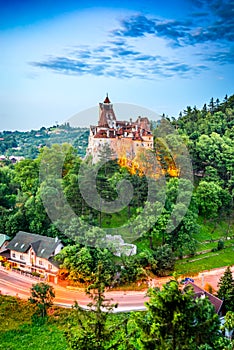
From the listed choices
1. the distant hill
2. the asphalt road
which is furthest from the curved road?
the distant hill

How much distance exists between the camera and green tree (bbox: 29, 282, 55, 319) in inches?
512

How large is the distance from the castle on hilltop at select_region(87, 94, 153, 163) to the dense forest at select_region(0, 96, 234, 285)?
65 centimetres

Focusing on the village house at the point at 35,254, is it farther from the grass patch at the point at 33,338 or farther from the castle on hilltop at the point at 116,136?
the castle on hilltop at the point at 116,136

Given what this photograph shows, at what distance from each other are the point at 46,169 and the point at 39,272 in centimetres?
729

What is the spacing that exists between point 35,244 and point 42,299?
12.1ft

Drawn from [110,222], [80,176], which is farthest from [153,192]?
[80,176]

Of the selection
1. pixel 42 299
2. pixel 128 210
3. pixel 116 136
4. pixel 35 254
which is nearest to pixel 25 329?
pixel 42 299

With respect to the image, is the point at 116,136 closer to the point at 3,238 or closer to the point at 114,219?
the point at 114,219

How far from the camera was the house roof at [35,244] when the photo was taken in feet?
52.5

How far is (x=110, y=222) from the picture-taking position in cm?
1909

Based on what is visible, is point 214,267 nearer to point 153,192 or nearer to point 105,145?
point 153,192

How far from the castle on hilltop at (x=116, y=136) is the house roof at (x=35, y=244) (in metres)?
5.77

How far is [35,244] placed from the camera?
16.3 meters

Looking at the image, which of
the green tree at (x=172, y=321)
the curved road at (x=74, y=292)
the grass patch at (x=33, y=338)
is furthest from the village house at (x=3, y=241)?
the green tree at (x=172, y=321)
